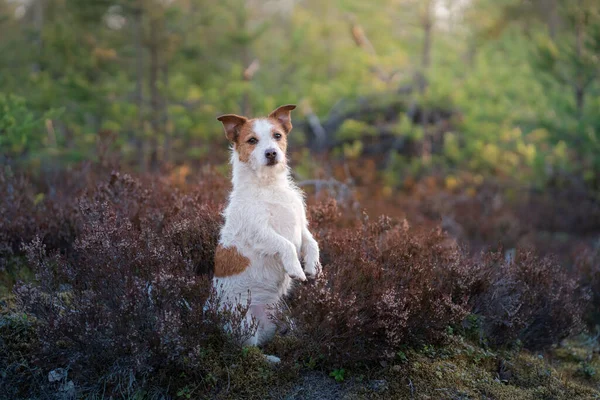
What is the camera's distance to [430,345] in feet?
13.6

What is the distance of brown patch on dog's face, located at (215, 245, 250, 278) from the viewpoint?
3977mm

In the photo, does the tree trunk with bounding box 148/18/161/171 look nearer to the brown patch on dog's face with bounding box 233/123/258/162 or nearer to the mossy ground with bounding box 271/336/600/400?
the brown patch on dog's face with bounding box 233/123/258/162

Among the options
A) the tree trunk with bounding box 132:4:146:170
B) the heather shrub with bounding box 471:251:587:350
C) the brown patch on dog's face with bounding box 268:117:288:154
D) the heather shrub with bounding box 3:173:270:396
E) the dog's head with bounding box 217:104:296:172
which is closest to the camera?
the heather shrub with bounding box 3:173:270:396

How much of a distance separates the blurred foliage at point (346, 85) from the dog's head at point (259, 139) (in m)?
5.98

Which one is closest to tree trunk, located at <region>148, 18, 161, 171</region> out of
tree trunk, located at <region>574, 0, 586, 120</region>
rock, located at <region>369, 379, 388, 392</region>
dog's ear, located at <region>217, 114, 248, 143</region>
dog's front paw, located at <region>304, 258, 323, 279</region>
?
dog's ear, located at <region>217, 114, 248, 143</region>

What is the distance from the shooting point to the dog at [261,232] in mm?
3939

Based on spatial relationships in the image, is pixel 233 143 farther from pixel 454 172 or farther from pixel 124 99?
pixel 454 172

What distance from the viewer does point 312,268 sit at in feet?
13.4

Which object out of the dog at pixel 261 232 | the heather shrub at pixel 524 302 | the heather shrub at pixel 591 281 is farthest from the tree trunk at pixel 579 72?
the dog at pixel 261 232

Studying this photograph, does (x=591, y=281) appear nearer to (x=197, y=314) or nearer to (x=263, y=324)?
(x=263, y=324)

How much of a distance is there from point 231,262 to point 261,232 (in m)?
0.31

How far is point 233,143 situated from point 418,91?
10.3m

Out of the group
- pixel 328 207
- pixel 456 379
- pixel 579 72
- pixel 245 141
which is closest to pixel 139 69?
pixel 328 207

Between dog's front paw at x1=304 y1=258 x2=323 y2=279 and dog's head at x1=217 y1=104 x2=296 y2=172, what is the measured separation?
0.70 metres
